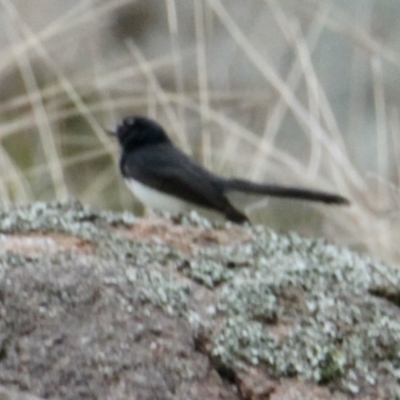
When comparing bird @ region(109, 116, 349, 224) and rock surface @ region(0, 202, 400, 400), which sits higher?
rock surface @ region(0, 202, 400, 400)

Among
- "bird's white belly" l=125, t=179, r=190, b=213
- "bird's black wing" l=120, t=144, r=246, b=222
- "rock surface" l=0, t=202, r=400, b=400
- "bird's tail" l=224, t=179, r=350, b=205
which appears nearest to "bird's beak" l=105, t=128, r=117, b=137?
"bird's black wing" l=120, t=144, r=246, b=222

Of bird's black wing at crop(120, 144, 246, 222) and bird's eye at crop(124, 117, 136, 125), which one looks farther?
bird's eye at crop(124, 117, 136, 125)

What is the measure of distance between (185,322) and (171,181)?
1419 mm

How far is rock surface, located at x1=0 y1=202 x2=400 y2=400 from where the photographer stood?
881 mm

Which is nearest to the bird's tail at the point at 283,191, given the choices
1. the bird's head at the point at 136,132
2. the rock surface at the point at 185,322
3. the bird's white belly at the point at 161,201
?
the bird's white belly at the point at 161,201

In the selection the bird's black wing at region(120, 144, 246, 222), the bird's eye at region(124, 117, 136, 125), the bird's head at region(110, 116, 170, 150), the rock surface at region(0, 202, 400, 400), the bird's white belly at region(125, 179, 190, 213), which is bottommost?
the bird's white belly at region(125, 179, 190, 213)

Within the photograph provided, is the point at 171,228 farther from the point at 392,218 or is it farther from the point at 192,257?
the point at 392,218

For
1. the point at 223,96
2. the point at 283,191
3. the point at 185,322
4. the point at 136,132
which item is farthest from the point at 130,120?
the point at 185,322

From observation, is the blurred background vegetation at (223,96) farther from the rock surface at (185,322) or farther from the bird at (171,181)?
the rock surface at (185,322)

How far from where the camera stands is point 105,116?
3.03 meters

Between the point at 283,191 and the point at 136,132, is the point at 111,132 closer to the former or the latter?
the point at 136,132

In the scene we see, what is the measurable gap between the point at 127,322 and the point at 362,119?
7.68 feet

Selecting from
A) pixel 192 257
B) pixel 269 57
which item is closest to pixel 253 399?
pixel 192 257

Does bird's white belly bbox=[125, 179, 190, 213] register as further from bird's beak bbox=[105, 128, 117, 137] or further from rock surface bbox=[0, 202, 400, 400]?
rock surface bbox=[0, 202, 400, 400]
